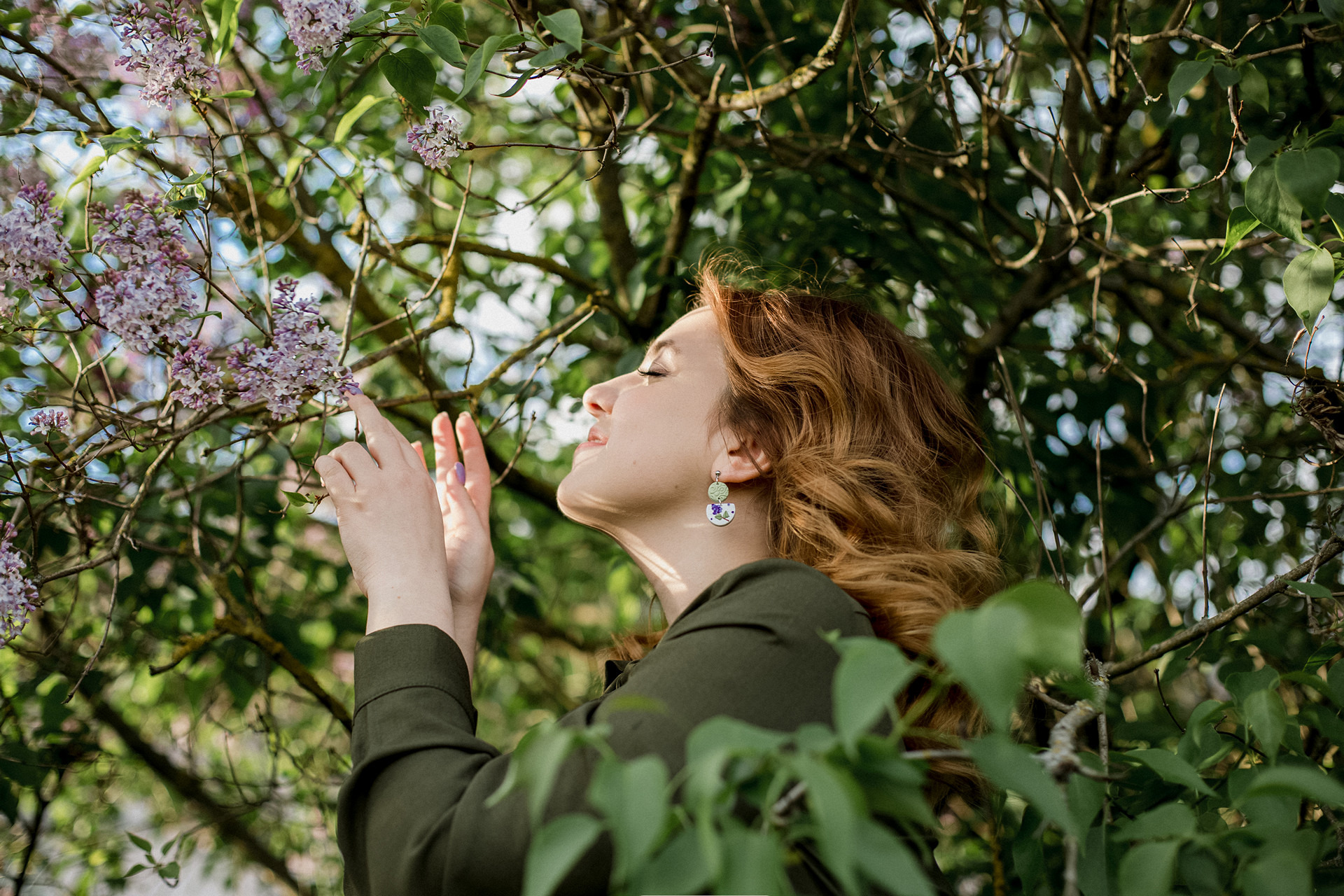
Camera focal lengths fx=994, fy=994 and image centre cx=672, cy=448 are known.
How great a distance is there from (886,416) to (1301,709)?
0.68 m

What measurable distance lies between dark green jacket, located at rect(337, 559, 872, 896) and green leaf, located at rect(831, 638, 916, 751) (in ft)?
0.98

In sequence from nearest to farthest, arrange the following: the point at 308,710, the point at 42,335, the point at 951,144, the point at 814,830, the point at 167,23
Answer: the point at 814,830 → the point at 167,23 → the point at 42,335 → the point at 951,144 → the point at 308,710

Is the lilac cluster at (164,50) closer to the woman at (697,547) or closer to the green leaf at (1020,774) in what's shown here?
the woman at (697,547)

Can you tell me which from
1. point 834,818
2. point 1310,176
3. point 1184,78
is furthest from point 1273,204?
point 834,818

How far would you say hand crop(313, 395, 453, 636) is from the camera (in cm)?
120

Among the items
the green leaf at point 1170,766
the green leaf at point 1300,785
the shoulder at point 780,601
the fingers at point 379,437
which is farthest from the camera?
the fingers at point 379,437

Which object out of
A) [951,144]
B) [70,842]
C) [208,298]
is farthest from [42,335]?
[70,842]

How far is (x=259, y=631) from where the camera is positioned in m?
1.71

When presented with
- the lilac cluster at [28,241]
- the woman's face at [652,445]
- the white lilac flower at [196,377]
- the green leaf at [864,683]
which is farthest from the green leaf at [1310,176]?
the lilac cluster at [28,241]

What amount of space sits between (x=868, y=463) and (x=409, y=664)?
67 centimetres

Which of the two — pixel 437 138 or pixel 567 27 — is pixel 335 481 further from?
pixel 567 27

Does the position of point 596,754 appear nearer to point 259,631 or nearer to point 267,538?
point 259,631

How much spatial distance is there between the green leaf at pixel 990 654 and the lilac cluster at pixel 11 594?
1.10 meters

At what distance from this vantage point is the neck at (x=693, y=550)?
54.6 inches
